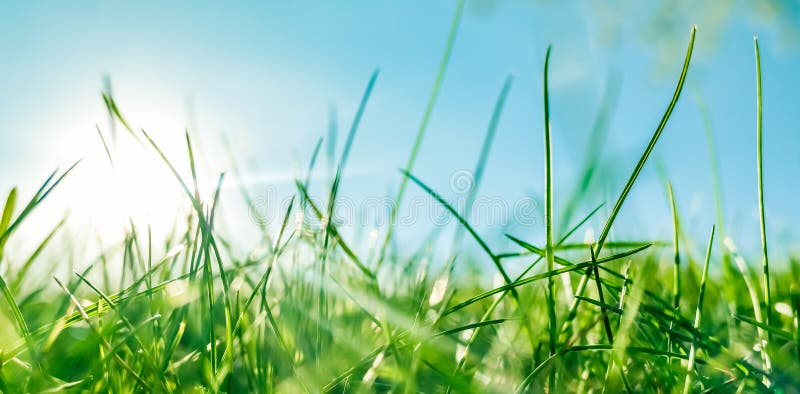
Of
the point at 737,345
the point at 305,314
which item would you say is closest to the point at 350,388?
the point at 305,314

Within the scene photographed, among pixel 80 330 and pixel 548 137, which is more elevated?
pixel 548 137

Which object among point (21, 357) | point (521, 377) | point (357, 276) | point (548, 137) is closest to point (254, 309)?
point (357, 276)

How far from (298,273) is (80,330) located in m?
0.30

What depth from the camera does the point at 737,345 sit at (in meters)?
0.46

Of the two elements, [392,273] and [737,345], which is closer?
[737,345]

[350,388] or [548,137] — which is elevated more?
[548,137]

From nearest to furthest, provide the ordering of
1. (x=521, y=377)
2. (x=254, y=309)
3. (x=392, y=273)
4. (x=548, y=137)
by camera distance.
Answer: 1. (x=548, y=137)
2. (x=521, y=377)
3. (x=254, y=309)
4. (x=392, y=273)

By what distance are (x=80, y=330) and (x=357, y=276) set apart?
0.34 metres

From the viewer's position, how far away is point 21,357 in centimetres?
44

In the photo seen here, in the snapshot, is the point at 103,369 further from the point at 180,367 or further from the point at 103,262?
the point at 103,262

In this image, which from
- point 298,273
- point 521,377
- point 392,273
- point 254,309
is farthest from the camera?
point 392,273

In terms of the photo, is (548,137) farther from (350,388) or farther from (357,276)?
(357,276)

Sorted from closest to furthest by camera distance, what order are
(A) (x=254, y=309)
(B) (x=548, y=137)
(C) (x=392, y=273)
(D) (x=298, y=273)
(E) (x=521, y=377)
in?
1. (B) (x=548, y=137)
2. (E) (x=521, y=377)
3. (D) (x=298, y=273)
4. (A) (x=254, y=309)
5. (C) (x=392, y=273)

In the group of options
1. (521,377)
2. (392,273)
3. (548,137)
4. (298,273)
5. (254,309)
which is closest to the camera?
(548,137)
